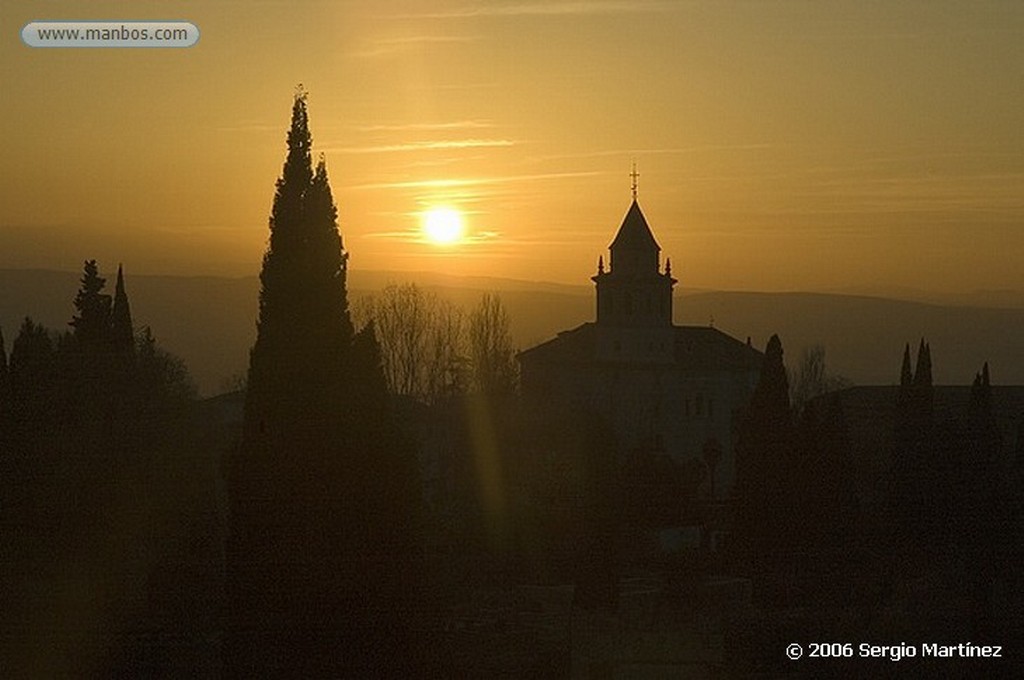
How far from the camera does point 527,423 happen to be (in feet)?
131

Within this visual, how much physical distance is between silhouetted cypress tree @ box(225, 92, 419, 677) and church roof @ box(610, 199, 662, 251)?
3869cm


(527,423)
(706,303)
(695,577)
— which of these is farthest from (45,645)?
(706,303)

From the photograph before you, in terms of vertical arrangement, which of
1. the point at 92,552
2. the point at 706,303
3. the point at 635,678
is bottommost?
the point at 635,678

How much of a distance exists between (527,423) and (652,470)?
5357mm

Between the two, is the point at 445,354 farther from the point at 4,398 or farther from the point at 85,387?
the point at 4,398

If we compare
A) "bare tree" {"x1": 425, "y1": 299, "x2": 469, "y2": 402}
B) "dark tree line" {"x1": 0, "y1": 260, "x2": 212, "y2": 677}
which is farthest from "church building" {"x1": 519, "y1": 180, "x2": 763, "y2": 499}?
"dark tree line" {"x1": 0, "y1": 260, "x2": 212, "y2": 677}

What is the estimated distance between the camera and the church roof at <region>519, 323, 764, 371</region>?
58281mm

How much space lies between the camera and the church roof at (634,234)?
53.5 m

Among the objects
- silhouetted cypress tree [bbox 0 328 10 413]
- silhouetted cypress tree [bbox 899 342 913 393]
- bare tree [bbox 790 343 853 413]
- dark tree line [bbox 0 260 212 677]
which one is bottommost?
dark tree line [bbox 0 260 212 677]

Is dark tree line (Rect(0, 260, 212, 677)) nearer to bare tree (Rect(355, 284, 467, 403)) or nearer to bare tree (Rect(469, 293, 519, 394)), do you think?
bare tree (Rect(355, 284, 467, 403))

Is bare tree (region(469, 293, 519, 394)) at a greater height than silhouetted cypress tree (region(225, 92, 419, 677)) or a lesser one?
greater

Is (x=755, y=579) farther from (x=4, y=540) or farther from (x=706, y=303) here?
(x=706, y=303)

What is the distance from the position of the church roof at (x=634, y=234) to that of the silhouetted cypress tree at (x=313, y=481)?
3869 cm

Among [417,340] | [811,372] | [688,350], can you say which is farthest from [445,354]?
[811,372]
